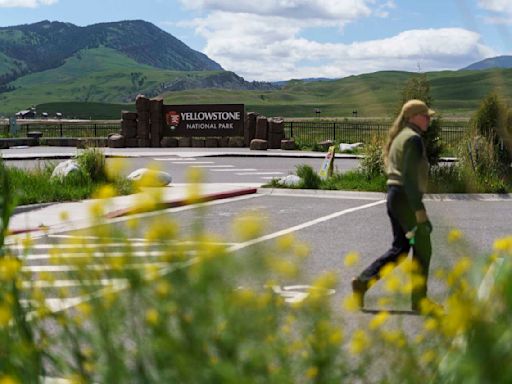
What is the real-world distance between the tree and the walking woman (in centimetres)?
1189

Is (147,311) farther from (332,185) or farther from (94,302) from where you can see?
(332,185)

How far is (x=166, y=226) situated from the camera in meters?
2.26

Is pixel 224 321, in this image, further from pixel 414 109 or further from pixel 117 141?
pixel 117 141

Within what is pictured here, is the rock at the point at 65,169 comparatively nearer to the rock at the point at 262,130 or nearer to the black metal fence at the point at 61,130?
the rock at the point at 262,130

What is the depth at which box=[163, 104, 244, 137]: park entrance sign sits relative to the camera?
41906 millimetres

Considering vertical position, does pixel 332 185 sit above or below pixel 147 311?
below

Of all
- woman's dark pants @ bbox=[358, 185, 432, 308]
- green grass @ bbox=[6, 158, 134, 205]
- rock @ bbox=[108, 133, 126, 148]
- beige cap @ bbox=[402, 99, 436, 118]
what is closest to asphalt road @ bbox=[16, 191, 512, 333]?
woman's dark pants @ bbox=[358, 185, 432, 308]

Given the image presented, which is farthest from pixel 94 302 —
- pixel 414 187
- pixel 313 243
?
pixel 313 243

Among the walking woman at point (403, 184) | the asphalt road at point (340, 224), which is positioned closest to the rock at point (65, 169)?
the asphalt road at point (340, 224)

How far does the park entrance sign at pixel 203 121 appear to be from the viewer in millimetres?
41906

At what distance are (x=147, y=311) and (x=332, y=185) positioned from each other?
1865cm

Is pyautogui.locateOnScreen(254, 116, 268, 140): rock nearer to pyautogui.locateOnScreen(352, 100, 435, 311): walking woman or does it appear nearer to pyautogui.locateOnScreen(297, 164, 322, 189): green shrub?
pyautogui.locateOnScreen(297, 164, 322, 189): green shrub

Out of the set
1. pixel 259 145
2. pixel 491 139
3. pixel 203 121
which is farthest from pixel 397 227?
pixel 203 121

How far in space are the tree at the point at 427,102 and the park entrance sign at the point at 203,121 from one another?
21590 mm
